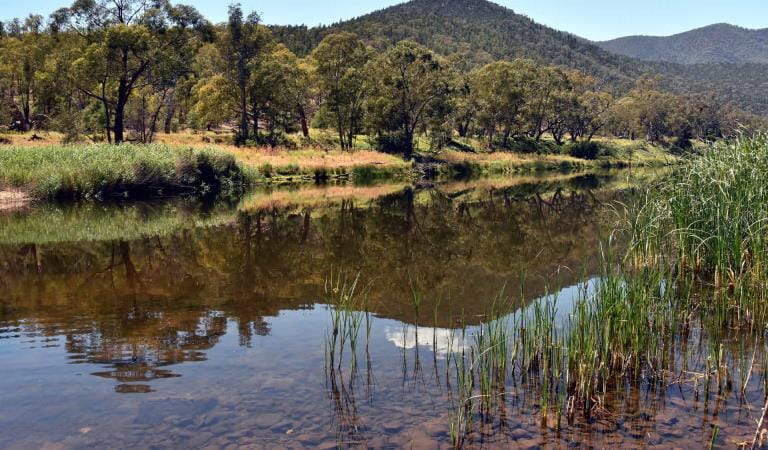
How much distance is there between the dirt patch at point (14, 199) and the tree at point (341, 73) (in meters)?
34.9

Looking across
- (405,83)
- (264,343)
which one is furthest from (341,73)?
(264,343)

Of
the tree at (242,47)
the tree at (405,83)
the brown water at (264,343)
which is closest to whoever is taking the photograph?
the brown water at (264,343)

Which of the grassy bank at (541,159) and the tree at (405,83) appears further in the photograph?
the grassy bank at (541,159)

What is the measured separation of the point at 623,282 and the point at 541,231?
14.9m

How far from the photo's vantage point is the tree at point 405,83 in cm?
6112

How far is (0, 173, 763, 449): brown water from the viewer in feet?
20.2

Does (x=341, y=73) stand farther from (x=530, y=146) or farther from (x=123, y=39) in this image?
(x=530, y=146)

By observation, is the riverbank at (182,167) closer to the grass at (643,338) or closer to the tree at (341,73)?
the grass at (643,338)

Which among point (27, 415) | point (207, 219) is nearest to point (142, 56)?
point (207, 219)

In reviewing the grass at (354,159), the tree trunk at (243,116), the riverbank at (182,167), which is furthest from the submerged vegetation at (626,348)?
the tree trunk at (243,116)

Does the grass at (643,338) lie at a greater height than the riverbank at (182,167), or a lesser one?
lesser

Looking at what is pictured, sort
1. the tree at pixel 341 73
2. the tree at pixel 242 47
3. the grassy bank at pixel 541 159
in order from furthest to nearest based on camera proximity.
Answer: 1. the grassy bank at pixel 541 159
2. the tree at pixel 341 73
3. the tree at pixel 242 47

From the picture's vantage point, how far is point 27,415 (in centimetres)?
659

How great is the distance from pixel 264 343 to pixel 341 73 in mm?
54172
